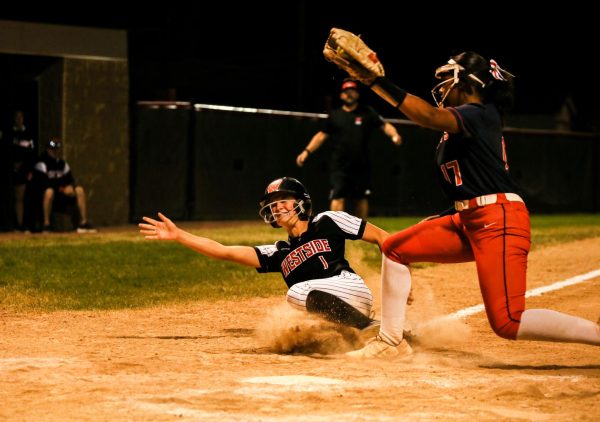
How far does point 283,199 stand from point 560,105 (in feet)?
158

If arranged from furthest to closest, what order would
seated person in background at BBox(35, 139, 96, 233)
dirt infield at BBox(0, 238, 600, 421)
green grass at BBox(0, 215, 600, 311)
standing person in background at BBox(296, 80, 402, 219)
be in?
→ seated person in background at BBox(35, 139, 96, 233) < standing person in background at BBox(296, 80, 402, 219) < green grass at BBox(0, 215, 600, 311) < dirt infield at BBox(0, 238, 600, 421)

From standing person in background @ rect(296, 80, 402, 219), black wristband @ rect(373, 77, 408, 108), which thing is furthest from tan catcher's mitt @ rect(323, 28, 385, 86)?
standing person in background @ rect(296, 80, 402, 219)

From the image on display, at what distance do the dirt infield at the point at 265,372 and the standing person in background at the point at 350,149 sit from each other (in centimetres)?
613

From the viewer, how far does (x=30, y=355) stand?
626 cm

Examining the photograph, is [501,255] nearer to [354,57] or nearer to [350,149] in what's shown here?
[354,57]

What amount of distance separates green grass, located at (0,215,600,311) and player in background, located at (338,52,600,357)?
3.99 metres

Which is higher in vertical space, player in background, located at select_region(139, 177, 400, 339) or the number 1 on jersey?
the number 1 on jersey

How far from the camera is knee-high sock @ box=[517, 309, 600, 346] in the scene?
18.1ft

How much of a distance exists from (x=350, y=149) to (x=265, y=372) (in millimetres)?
9205

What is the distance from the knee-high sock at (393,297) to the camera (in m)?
6.14

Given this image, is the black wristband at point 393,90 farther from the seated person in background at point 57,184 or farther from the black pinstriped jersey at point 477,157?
the seated person in background at point 57,184

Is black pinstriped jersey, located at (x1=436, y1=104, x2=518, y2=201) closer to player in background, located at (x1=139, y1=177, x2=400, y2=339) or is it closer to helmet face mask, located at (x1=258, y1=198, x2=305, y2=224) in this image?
player in background, located at (x1=139, y1=177, x2=400, y2=339)

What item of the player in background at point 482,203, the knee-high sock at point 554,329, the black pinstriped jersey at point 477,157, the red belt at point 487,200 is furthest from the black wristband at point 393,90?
the knee-high sock at point 554,329

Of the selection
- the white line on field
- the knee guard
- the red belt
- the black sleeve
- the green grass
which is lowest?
the green grass
